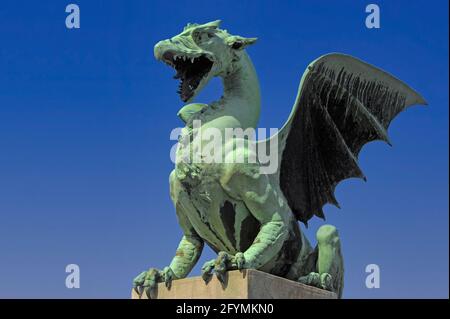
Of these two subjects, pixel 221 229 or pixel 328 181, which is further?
pixel 328 181

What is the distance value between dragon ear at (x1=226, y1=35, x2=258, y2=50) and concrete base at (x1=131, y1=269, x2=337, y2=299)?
268 cm

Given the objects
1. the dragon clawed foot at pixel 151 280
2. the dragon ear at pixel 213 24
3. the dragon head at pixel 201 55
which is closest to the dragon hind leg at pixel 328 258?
the dragon clawed foot at pixel 151 280

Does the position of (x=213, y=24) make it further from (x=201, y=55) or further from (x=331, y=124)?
(x=331, y=124)

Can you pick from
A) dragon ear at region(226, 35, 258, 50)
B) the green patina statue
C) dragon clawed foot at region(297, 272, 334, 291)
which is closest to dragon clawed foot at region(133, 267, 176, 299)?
the green patina statue

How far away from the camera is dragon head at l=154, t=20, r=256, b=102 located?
9.59 metres

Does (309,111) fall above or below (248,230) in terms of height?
above

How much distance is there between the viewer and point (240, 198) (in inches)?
368

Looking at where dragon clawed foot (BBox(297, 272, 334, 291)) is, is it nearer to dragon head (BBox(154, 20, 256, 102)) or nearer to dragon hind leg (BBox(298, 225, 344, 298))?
dragon hind leg (BBox(298, 225, 344, 298))

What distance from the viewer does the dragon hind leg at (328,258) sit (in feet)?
32.3

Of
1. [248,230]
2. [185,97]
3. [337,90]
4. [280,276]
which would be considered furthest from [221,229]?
[337,90]

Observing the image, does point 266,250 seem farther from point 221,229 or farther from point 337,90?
point 337,90

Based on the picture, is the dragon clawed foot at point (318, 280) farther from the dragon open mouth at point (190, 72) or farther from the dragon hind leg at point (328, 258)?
the dragon open mouth at point (190, 72)
